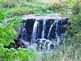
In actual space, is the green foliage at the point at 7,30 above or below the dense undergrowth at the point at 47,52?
above

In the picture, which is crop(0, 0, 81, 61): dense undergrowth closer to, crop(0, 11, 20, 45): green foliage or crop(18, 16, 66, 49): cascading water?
crop(0, 11, 20, 45): green foliage

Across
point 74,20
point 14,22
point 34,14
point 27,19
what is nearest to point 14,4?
point 34,14

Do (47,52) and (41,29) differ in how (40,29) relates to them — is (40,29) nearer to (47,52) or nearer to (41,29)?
(41,29)

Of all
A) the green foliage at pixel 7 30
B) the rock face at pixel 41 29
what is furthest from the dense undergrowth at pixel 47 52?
the rock face at pixel 41 29

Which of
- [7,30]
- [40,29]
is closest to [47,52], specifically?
[7,30]

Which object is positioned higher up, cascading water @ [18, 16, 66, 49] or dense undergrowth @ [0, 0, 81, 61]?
dense undergrowth @ [0, 0, 81, 61]

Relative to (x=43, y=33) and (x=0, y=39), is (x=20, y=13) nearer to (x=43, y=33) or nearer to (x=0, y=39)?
(x=43, y=33)

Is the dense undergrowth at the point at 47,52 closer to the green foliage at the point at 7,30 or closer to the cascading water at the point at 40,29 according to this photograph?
the green foliage at the point at 7,30

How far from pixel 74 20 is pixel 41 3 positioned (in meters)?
11.5

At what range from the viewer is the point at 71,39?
8.59m

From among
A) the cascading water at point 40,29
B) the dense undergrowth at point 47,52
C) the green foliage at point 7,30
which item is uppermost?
the green foliage at point 7,30

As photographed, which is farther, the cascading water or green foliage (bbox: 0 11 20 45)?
the cascading water

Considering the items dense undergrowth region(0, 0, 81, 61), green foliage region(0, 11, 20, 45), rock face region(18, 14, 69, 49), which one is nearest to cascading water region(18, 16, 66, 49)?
rock face region(18, 14, 69, 49)

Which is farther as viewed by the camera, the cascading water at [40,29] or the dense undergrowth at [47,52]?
the cascading water at [40,29]
